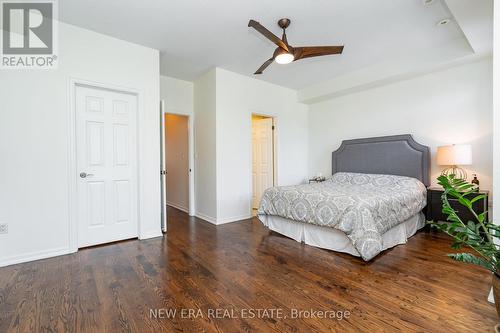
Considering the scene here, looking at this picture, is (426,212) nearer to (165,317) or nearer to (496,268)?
(496,268)

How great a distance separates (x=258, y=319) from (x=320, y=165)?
416 cm

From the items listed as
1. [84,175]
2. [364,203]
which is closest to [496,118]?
[364,203]

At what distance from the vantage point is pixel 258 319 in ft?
5.31

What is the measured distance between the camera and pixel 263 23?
2.77 m

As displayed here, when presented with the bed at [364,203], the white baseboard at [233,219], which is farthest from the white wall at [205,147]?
the bed at [364,203]

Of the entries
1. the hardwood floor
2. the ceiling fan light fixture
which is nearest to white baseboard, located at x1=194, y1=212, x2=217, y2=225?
the hardwood floor

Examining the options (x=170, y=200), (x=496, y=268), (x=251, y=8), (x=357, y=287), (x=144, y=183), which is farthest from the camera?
(x=170, y=200)

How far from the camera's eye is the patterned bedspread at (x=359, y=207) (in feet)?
8.01

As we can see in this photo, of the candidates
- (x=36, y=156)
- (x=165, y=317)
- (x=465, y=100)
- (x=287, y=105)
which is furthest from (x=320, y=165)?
(x=36, y=156)

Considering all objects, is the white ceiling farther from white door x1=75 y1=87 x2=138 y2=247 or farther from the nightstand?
the nightstand

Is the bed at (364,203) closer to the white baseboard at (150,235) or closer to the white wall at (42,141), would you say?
the white baseboard at (150,235)

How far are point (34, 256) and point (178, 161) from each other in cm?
313

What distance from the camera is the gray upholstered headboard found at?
3.77 metres

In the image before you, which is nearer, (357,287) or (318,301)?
(318,301)
